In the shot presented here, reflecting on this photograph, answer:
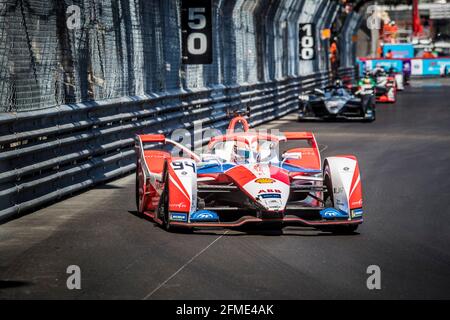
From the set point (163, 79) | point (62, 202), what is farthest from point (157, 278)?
point (163, 79)

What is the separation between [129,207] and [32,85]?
1716 millimetres

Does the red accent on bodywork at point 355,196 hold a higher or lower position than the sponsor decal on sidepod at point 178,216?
higher

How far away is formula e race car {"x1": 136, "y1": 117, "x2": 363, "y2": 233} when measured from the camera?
9086mm

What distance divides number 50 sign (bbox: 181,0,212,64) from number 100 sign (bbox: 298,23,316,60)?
1383 cm

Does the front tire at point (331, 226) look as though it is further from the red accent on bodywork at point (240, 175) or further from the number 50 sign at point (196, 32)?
the number 50 sign at point (196, 32)

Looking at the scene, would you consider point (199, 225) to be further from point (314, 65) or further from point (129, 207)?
point (314, 65)

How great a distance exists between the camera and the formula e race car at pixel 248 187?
9086 millimetres

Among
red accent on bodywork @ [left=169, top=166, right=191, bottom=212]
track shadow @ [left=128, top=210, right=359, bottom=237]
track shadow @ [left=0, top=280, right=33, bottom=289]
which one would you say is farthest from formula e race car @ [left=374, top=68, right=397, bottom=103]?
track shadow @ [left=0, top=280, right=33, bottom=289]

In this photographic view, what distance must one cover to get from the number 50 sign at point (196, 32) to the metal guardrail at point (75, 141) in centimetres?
71

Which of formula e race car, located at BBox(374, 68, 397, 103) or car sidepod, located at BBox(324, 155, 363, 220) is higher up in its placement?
car sidepod, located at BBox(324, 155, 363, 220)

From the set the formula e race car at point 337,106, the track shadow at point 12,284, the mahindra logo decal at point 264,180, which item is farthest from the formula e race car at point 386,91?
the track shadow at point 12,284

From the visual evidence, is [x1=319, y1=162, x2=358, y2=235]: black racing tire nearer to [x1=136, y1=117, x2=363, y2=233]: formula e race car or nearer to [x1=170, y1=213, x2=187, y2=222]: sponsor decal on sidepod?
[x1=136, y1=117, x2=363, y2=233]: formula e race car

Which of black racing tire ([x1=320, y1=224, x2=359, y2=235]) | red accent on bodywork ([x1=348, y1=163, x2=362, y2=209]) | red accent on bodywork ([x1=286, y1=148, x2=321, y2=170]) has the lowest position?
black racing tire ([x1=320, y1=224, x2=359, y2=235])
